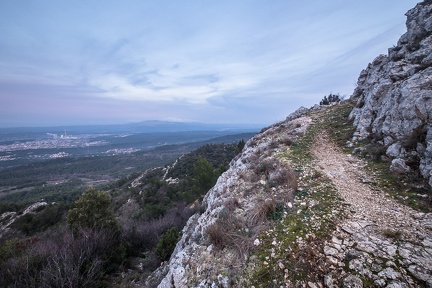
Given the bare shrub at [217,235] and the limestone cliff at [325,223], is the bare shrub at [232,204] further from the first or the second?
the bare shrub at [217,235]

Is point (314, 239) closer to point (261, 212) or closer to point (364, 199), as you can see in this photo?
point (261, 212)

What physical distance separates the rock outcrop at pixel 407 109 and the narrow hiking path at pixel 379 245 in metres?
2.00

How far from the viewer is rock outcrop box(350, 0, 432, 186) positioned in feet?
24.4

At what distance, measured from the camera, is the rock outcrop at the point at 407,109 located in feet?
24.4

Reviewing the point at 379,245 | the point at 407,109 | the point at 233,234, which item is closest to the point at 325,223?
the point at 379,245

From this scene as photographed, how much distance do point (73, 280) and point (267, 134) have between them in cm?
1551

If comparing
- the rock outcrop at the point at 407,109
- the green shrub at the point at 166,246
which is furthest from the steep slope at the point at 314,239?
the green shrub at the point at 166,246

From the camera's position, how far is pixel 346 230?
200 inches

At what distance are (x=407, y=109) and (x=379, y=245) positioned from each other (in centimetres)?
753

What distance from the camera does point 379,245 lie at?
449 cm

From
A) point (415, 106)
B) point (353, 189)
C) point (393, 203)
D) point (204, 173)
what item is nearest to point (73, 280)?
point (353, 189)

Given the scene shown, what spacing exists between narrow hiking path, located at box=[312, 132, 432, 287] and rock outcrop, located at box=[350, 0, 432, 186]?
78.9 inches

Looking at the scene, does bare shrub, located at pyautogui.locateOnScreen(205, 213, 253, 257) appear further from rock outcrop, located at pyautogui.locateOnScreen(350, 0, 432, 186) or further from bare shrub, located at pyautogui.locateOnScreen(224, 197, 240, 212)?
rock outcrop, located at pyautogui.locateOnScreen(350, 0, 432, 186)

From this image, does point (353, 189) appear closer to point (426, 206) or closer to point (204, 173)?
point (426, 206)
